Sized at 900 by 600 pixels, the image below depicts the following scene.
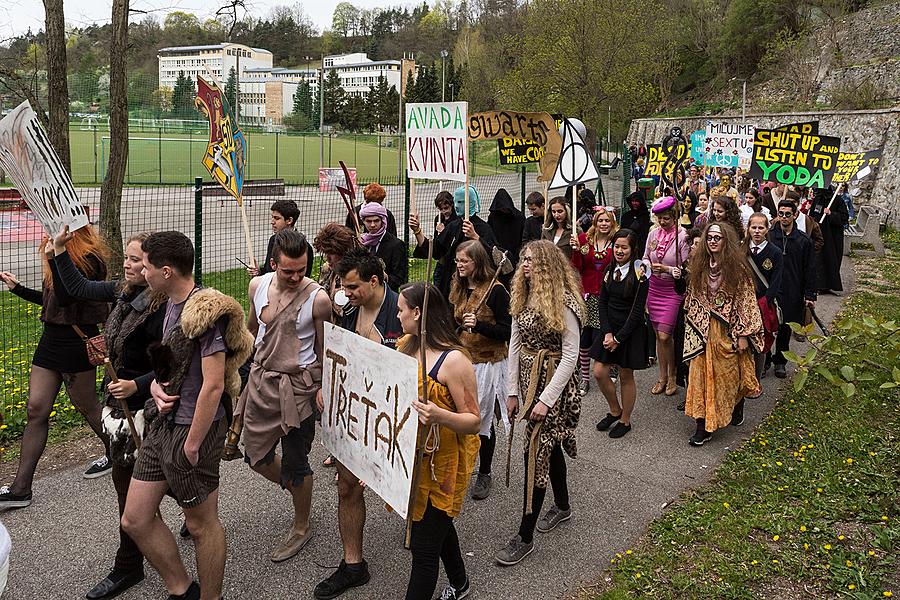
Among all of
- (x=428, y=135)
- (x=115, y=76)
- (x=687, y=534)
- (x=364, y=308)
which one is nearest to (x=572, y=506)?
(x=687, y=534)

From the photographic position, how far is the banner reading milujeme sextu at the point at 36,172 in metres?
4.27

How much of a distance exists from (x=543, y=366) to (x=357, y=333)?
3.67 ft

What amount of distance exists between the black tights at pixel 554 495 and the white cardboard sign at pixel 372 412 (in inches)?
44.4

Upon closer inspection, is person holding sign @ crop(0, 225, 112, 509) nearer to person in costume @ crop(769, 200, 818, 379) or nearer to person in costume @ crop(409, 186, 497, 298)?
person in costume @ crop(409, 186, 497, 298)

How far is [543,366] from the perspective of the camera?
175 inches

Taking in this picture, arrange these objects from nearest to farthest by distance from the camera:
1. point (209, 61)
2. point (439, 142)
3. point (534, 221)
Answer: point (439, 142) < point (534, 221) < point (209, 61)

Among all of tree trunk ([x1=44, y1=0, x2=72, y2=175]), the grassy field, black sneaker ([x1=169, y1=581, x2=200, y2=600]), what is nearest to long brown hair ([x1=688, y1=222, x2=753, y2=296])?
black sneaker ([x1=169, y1=581, x2=200, y2=600])

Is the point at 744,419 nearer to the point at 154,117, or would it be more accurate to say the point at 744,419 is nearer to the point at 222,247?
the point at 222,247

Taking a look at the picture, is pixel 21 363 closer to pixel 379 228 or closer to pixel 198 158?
pixel 379 228

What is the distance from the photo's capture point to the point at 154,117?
44.5 m

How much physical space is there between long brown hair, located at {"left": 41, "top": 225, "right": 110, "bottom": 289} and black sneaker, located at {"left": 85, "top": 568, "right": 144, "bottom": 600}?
6.19ft

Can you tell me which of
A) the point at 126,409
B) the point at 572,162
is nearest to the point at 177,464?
the point at 126,409

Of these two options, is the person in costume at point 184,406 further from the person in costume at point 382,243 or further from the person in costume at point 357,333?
the person in costume at point 382,243

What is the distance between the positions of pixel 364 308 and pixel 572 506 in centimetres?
204
